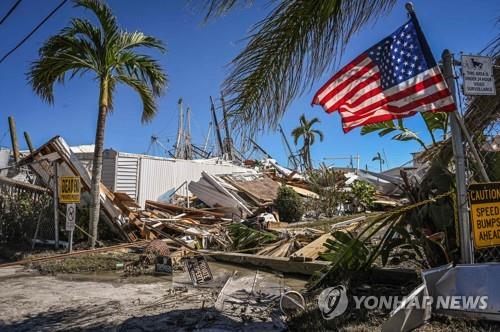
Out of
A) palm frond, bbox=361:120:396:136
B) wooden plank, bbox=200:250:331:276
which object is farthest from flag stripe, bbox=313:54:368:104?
wooden plank, bbox=200:250:331:276

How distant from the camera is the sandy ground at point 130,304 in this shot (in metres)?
4.47

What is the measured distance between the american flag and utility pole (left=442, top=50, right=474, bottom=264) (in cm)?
25

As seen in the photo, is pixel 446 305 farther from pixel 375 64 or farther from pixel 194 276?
pixel 194 276

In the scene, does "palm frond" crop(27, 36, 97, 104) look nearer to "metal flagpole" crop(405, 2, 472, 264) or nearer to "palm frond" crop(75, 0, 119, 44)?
"palm frond" crop(75, 0, 119, 44)

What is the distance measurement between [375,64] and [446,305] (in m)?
2.75

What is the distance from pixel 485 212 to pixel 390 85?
1.66 meters

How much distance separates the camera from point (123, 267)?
8086 mm

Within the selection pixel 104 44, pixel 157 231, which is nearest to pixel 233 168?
→ pixel 157 231

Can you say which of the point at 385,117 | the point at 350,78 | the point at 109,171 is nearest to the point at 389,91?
the point at 385,117

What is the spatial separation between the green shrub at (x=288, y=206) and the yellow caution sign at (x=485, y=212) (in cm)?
1268

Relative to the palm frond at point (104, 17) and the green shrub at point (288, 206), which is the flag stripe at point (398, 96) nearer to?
the palm frond at point (104, 17)

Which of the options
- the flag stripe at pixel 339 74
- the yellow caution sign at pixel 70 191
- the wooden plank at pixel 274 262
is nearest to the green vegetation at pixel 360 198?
the wooden plank at pixel 274 262

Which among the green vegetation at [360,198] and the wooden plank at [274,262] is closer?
the wooden plank at [274,262]

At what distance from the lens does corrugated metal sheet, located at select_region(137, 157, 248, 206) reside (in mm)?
17578
